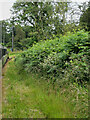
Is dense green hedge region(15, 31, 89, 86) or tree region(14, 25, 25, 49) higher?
tree region(14, 25, 25, 49)

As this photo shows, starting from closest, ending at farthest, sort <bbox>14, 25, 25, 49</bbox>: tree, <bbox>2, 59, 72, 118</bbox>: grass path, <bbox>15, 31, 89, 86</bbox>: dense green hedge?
<bbox>2, 59, 72, 118</bbox>: grass path, <bbox>15, 31, 89, 86</bbox>: dense green hedge, <bbox>14, 25, 25, 49</bbox>: tree

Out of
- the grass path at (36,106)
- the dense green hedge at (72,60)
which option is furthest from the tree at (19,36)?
the grass path at (36,106)

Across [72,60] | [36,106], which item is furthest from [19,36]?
[36,106]

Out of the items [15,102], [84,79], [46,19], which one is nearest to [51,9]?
[46,19]

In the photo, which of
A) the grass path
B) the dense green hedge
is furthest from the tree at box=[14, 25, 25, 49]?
the grass path

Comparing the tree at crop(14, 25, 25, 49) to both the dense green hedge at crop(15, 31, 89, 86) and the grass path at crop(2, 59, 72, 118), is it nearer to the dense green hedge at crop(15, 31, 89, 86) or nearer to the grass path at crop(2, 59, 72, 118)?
the dense green hedge at crop(15, 31, 89, 86)

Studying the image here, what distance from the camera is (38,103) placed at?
10.7 ft

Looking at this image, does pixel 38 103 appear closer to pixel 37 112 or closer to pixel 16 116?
pixel 37 112

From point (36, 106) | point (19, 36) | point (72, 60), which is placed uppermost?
point (19, 36)

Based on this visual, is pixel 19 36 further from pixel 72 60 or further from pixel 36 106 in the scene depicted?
pixel 36 106

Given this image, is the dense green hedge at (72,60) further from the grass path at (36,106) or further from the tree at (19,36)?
the tree at (19,36)

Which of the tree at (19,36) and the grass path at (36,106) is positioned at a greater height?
the tree at (19,36)

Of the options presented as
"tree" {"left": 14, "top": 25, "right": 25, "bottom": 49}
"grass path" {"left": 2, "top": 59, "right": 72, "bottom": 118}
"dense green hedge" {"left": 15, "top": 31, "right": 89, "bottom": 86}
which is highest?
"tree" {"left": 14, "top": 25, "right": 25, "bottom": 49}

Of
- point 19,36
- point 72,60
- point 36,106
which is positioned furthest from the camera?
point 19,36
